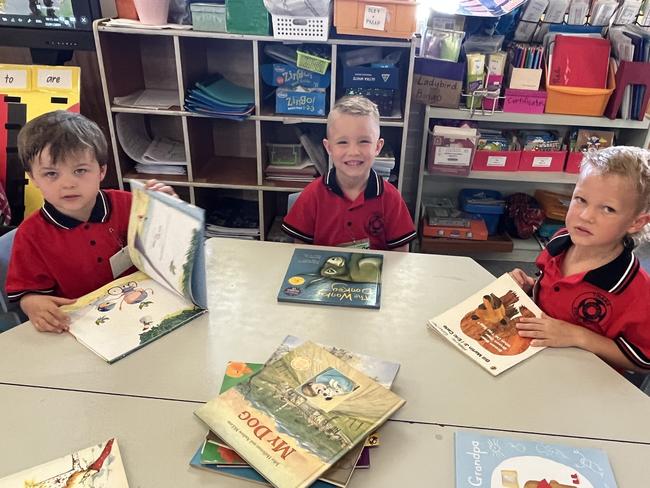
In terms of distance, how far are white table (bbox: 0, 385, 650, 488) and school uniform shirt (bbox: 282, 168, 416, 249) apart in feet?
2.74

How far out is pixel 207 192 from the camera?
2.69m

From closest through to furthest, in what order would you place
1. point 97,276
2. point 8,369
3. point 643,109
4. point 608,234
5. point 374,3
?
point 8,369
point 608,234
point 97,276
point 374,3
point 643,109

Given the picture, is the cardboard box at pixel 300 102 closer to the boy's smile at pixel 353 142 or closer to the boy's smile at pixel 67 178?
the boy's smile at pixel 353 142

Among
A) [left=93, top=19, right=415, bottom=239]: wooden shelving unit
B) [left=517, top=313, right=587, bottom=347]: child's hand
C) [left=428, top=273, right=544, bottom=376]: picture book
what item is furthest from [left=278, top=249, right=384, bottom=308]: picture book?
[left=93, top=19, right=415, bottom=239]: wooden shelving unit

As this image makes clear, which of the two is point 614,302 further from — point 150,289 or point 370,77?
point 370,77

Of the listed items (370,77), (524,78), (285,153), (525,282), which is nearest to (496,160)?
(524,78)

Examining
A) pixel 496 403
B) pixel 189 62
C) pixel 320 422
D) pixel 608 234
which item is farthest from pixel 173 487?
pixel 189 62

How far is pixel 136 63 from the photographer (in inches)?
98.8

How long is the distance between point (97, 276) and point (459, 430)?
985mm

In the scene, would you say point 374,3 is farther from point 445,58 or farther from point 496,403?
point 496,403

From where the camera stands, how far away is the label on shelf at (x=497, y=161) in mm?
2479

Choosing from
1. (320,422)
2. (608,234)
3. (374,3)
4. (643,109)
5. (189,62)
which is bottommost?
(320,422)

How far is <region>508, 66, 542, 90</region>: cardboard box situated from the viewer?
231 centimetres

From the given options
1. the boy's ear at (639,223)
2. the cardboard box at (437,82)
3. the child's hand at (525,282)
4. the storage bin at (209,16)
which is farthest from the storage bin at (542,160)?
the storage bin at (209,16)
